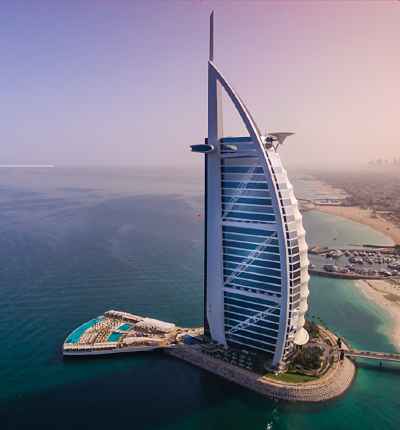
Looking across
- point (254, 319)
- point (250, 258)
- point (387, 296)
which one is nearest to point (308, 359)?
point (254, 319)

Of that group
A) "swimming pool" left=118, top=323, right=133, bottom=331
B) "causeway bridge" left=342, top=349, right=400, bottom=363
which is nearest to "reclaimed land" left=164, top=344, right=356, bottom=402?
"causeway bridge" left=342, top=349, right=400, bottom=363

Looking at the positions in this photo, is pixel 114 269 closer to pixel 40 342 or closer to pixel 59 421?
pixel 40 342

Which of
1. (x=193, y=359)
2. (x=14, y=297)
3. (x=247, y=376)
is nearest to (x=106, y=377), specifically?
(x=193, y=359)

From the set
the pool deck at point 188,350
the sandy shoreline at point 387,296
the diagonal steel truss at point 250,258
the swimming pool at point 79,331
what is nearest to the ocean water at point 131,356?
the pool deck at point 188,350

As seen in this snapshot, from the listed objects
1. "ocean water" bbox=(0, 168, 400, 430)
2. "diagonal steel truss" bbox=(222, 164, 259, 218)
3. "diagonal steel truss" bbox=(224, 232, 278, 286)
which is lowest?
"ocean water" bbox=(0, 168, 400, 430)

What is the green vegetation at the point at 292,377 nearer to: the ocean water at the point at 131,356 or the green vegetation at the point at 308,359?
the green vegetation at the point at 308,359

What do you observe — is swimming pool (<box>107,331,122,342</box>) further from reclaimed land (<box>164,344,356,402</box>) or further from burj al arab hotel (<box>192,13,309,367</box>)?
burj al arab hotel (<box>192,13,309,367</box>)
